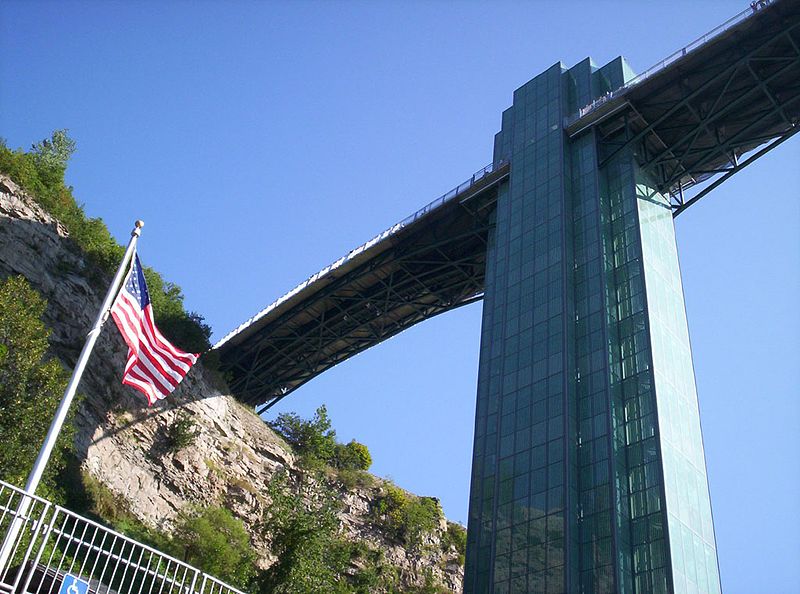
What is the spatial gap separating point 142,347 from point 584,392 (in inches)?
1140

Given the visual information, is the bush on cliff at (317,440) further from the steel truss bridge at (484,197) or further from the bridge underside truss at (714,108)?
the bridge underside truss at (714,108)

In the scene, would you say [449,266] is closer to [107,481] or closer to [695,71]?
[695,71]

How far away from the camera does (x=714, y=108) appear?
2343 inches

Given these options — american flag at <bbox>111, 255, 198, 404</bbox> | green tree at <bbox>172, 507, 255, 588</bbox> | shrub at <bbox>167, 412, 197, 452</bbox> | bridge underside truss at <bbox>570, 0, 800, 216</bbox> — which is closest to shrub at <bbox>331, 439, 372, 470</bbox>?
shrub at <bbox>167, 412, 197, 452</bbox>

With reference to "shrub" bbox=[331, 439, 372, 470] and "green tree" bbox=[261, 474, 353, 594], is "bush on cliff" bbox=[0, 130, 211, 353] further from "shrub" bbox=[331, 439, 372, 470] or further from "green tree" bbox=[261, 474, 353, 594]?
"green tree" bbox=[261, 474, 353, 594]

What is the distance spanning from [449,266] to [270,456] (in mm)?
21401

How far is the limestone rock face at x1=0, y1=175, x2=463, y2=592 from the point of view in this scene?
50.5 metres

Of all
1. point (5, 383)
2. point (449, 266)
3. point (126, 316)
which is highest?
point (449, 266)

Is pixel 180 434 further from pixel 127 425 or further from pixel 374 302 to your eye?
pixel 374 302

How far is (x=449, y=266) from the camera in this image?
7369 centimetres

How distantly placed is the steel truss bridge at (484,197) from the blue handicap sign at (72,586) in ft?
160

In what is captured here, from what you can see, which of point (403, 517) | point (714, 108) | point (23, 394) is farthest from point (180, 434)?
point (714, 108)

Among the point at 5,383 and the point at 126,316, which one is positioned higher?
the point at 5,383

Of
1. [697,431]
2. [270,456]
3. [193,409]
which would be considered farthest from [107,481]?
[697,431]
